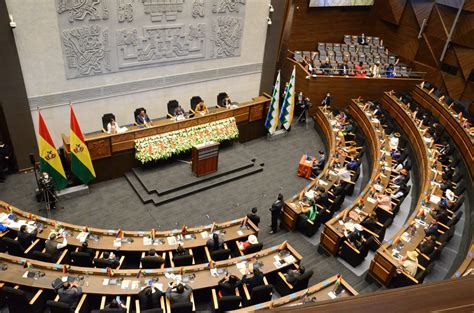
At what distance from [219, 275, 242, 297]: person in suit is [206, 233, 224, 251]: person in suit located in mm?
1051

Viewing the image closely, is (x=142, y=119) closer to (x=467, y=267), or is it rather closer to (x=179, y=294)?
(x=179, y=294)

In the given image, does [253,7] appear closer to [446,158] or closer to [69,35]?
[69,35]

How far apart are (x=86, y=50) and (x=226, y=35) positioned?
521cm

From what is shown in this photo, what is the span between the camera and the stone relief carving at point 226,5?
522 inches

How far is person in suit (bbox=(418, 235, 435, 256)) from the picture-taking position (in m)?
8.24

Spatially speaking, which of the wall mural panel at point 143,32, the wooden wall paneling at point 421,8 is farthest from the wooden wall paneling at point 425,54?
the wall mural panel at point 143,32

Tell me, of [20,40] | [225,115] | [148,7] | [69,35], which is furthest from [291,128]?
[20,40]

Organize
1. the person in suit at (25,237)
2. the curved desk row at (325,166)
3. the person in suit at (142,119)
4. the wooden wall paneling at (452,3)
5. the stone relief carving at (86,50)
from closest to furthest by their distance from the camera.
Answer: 1. the person in suit at (25,237)
2. the curved desk row at (325,166)
3. the stone relief carving at (86,50)
4. the person in suit at (142,119)
5. the wooden wall paneling at (452,3)

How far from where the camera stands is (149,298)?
6.60 m

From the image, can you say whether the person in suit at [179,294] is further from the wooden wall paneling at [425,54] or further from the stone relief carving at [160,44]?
the wooden wall paneling at [425,54]

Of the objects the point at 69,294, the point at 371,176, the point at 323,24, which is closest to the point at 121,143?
the point at 69,294

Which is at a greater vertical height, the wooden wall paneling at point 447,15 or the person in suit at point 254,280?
the wooden wall paneling at point 447,15

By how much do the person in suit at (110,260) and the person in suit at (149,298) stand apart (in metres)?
1.17

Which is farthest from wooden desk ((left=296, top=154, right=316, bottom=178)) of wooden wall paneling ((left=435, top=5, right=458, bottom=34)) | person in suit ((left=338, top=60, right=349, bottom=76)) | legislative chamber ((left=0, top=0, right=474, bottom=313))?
wooden wall paneling ((left=435, top=5, right=458, bottom=34))
